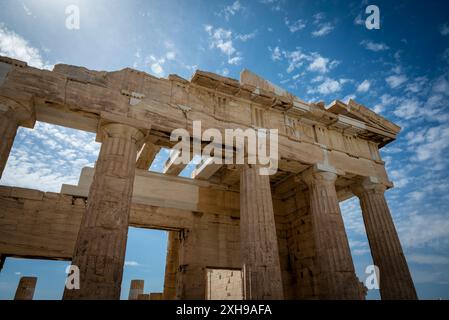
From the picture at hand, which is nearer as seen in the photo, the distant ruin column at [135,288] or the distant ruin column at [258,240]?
the distant ruin column at [258,240]

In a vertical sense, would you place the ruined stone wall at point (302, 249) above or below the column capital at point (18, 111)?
below

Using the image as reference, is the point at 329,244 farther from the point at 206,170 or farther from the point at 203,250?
the point at 206,170

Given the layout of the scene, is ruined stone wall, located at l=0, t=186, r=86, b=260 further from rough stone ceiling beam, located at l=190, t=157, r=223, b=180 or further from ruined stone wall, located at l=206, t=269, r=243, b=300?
ruined stone wall, located at l=206, t=269, r=243, b=300

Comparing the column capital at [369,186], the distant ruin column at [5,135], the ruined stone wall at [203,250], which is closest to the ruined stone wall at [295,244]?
the column capital at [369,186]

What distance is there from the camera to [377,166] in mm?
11797

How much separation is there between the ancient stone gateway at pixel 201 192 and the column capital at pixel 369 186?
38mm

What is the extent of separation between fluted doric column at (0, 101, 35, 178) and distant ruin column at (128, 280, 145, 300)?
10280 millimetres

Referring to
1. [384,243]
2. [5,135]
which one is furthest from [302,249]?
[5,135]

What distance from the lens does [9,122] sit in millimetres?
6691

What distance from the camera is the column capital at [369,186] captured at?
1110 centimetres

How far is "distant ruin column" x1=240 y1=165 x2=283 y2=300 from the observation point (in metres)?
7.22

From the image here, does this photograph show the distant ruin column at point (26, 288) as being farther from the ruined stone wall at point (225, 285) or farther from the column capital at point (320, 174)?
the column capital at point (320, 174)
